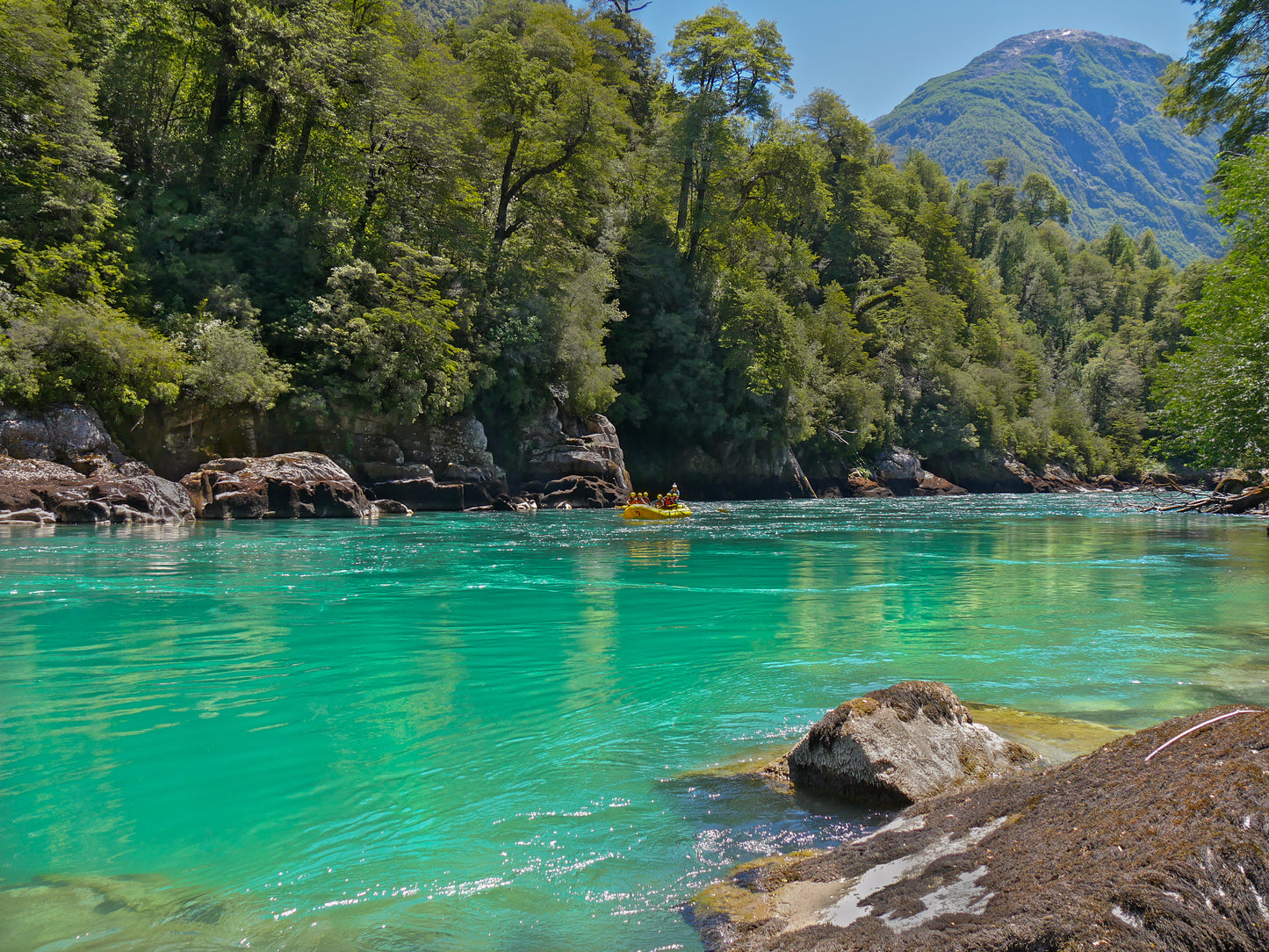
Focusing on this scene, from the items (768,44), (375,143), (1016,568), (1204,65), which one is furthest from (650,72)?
(1016,568)

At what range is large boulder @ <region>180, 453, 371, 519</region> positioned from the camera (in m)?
24.2

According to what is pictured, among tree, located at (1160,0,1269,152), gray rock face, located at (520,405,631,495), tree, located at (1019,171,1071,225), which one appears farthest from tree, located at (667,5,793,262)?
tree, located at (1019,171,1071,225)

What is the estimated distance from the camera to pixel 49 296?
22.1 metres

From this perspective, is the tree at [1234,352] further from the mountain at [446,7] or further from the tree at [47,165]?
the mountain at [446,7]

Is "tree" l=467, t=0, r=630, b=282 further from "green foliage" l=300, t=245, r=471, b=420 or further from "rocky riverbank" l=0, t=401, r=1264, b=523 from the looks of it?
"rocky riverbank" l=0, t=401, r=1264, b=523

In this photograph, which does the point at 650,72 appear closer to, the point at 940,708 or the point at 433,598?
the point at 433,598

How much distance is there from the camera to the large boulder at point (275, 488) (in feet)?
79.6

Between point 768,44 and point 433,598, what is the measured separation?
4038 cm

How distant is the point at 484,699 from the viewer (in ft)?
22.0

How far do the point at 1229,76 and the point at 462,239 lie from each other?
26.5 m

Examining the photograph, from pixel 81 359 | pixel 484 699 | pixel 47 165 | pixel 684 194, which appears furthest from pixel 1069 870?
pixel 684 194

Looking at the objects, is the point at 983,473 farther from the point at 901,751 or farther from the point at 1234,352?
the point at 901,751

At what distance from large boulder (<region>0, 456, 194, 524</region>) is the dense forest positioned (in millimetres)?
1875

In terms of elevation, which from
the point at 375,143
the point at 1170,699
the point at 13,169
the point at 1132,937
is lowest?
the point at 1170,699
